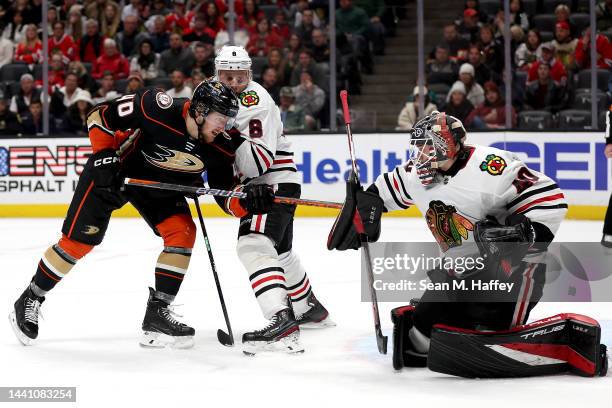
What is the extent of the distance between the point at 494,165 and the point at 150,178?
4.44 ft

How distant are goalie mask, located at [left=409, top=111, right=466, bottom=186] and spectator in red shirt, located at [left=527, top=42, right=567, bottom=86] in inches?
210

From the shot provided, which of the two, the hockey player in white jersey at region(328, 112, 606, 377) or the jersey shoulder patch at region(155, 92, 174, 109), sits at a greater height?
the jersey shoulder patch at region(155, 92, 174, 109)

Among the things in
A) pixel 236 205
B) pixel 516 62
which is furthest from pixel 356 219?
pixel 516 62

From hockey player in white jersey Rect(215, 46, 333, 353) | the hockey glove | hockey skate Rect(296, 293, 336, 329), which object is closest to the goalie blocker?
hockey player in white jersey Rect(215, 46, 333, 353)

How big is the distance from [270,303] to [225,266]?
244cm

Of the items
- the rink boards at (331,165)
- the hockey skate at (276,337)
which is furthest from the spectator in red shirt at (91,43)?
the hockey skate at (276,337)

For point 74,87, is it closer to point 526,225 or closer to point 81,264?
point 81,264

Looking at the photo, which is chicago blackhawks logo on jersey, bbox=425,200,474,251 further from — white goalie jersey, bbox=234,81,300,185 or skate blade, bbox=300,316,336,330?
skate blade, bbox=300,316,336,330

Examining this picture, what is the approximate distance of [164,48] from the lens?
980 cm

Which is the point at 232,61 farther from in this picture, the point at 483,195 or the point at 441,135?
the point at 483,195

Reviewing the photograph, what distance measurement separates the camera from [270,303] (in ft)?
13.3

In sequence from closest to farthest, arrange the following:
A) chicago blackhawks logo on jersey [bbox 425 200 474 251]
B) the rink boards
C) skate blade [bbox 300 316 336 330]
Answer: chicago blackhawks logo on jersey [bbox 425 200 474 251], skate blade [bbox 300 316 336 330], the rink boards

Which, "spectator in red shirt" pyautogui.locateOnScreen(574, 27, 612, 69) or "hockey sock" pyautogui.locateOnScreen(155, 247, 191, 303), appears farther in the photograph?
"spectator in red shirt" pyautogui.locateOnScreen(574, 27, 612, 69)

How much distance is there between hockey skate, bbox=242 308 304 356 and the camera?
397 cm
